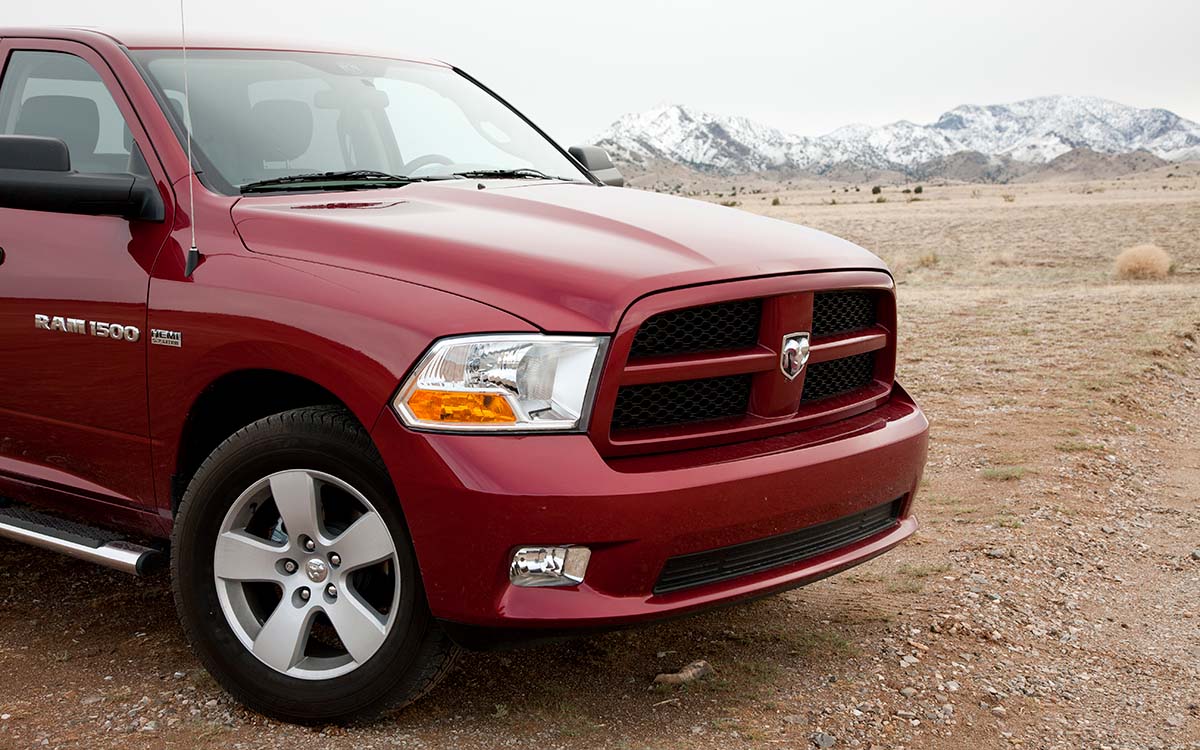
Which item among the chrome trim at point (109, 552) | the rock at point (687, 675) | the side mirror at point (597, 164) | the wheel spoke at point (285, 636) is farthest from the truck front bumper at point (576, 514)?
the side mirror at point (597, 164)

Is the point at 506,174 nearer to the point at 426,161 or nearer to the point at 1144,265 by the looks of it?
the point at 426,161

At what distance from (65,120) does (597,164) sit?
2185mm

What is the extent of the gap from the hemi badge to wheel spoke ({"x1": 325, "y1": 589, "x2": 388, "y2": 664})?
2.79 ft

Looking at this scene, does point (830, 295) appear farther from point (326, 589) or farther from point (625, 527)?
point (326, 589)

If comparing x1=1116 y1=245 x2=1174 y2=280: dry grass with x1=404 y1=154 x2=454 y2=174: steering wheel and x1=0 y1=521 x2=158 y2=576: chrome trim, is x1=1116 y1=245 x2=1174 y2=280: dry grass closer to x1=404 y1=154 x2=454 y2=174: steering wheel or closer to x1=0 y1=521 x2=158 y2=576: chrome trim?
x1=404 y1=154 x2=454 y2=174: steering wheel

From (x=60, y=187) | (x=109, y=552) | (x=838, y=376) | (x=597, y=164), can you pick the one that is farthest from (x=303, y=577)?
(x=597, y=164)

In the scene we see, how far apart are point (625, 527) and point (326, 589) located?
870mm

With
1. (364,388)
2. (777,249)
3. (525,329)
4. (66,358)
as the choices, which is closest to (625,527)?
(525,329)

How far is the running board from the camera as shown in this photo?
358 cm

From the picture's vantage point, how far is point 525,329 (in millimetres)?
2961

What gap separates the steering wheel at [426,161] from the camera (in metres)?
4.40

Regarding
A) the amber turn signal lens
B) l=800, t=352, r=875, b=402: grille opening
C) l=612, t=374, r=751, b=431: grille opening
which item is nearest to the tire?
the amber turn signal lens

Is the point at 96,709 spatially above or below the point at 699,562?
below

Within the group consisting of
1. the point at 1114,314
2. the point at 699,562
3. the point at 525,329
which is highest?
the point at 525,329
